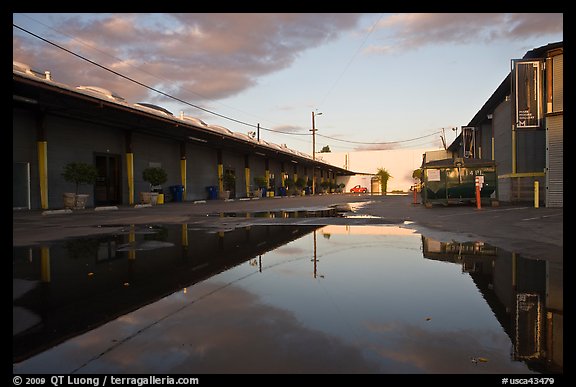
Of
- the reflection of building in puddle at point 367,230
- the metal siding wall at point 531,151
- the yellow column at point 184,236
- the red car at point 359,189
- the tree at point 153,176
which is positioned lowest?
the reflection of building in puddle at point 367,230

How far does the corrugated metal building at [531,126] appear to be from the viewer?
16.9m

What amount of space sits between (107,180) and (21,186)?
6.44 meters

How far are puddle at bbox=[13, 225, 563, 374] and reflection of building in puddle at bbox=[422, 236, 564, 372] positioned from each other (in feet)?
0.05

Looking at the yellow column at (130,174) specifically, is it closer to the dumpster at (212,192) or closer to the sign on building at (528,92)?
the dumpster at (212,192)

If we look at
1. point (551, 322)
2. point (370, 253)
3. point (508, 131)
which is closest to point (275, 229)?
point (370, 253)

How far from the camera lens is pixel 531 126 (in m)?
17.4

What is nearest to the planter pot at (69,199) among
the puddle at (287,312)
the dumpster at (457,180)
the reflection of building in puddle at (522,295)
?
the puddle at (287,312)

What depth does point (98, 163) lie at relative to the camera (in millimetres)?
24594

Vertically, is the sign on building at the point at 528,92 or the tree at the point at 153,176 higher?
the sign on building at the point at 528,92

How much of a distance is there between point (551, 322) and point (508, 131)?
80.9ft

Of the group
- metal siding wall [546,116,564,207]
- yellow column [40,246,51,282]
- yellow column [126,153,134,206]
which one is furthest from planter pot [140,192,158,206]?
metal siding wall [546,116,564,207]

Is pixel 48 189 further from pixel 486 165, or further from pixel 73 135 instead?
pixel 486 165

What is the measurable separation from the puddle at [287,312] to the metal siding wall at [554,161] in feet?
40.3

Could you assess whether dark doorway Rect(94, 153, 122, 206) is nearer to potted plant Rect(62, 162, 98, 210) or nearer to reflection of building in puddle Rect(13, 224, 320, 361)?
potted plant Rect(62, 162, 98, 210)
